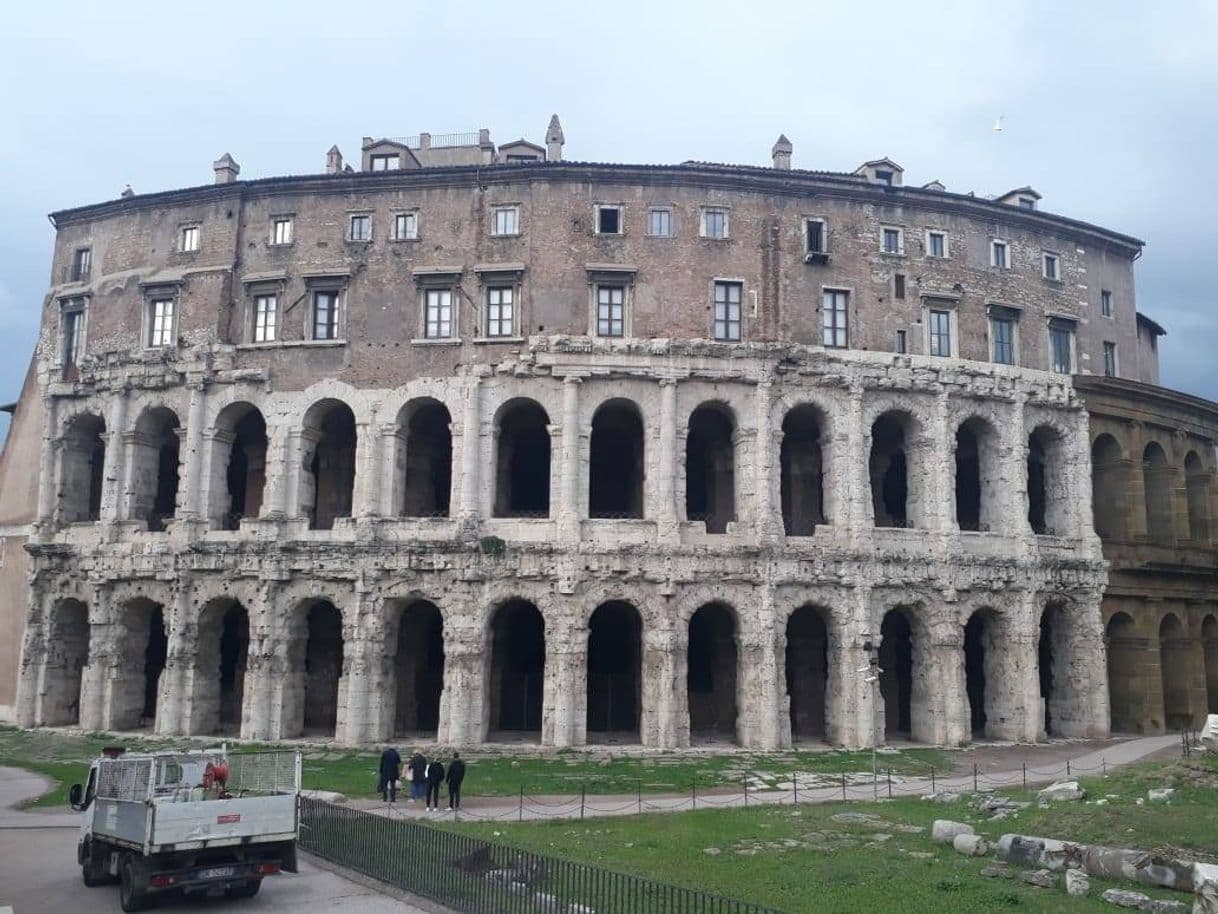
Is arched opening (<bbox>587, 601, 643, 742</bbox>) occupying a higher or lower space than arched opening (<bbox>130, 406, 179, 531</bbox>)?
lower

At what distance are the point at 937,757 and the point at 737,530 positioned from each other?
8331mm

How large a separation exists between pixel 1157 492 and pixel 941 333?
11.4 meters

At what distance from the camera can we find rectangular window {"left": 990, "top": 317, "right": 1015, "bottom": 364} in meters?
33.8

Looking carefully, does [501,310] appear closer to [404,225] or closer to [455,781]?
[404,225]

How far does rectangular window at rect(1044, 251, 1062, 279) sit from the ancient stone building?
14 cm

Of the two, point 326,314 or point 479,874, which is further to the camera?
point 326,314

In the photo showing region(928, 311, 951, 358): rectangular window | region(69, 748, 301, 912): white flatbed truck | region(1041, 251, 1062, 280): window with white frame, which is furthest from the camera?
region(1041, 251, 1062, 280): window with white frame

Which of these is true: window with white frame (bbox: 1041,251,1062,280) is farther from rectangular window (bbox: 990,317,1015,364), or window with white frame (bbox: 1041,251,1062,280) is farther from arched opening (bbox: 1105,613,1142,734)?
arched opening (bbox: 1105,613,1142,734)

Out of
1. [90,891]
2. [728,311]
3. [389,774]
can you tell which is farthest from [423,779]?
[728,311]

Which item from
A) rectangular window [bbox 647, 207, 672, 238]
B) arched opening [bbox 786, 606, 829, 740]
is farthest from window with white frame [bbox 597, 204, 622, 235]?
arched opening [bbox 786, 606, 829, 740]

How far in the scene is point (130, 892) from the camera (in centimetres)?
1282

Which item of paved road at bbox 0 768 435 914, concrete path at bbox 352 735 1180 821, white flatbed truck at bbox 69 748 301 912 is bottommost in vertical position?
paved road at bbox 0 768 435 914

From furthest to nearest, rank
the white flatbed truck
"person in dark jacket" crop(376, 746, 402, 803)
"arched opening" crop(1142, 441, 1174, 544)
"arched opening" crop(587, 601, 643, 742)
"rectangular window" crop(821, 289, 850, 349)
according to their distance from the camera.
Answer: "arched opening" crop(1142, 441, 1174, 544)
"arched opening" crop(587, 601, 643, 742)
"rectangular window" crop(821, 289, 850, 349)
"person in dark jacket" crop(376, 746, 402, 803)
the white flatbed truck

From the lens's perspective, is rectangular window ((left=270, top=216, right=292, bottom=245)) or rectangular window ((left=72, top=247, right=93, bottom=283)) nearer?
rectangular window ((left=270, top=216, right=292, bottom=245))
